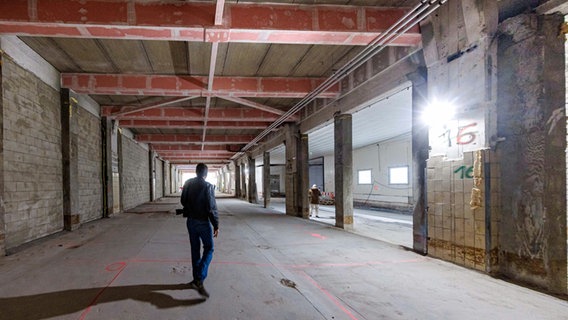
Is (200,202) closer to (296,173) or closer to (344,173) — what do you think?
(344,173)

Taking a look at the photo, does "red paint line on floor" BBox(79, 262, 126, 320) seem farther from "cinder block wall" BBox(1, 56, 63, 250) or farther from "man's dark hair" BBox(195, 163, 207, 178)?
"cinder block wall" BBox(1, 56, 63, 250)

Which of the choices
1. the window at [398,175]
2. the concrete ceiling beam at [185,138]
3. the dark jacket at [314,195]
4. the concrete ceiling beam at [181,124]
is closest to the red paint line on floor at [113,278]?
the dark jacket at [314,195]

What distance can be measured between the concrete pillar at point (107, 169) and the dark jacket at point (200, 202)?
1021cm

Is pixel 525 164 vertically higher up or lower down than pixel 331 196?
higher up

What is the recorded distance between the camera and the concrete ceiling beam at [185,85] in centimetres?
898

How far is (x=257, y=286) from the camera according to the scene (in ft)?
14.5


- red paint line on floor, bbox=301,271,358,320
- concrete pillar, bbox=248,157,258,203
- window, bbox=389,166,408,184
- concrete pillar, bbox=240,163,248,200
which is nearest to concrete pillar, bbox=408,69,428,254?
red paint line on floor, bbox=301,271,358,320

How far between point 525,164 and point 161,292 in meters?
5.51

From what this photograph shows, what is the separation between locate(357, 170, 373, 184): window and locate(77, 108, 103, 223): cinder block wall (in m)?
15.5

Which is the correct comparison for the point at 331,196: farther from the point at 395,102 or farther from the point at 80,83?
the point at 80,83

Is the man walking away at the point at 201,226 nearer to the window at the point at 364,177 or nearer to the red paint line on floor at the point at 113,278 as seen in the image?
the red paint line on floor at the point at 113,278

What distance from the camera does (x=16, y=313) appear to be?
349cm

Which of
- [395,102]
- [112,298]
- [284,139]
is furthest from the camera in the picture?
[284,139]

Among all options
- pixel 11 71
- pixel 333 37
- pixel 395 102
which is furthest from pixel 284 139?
pixel 11 71
